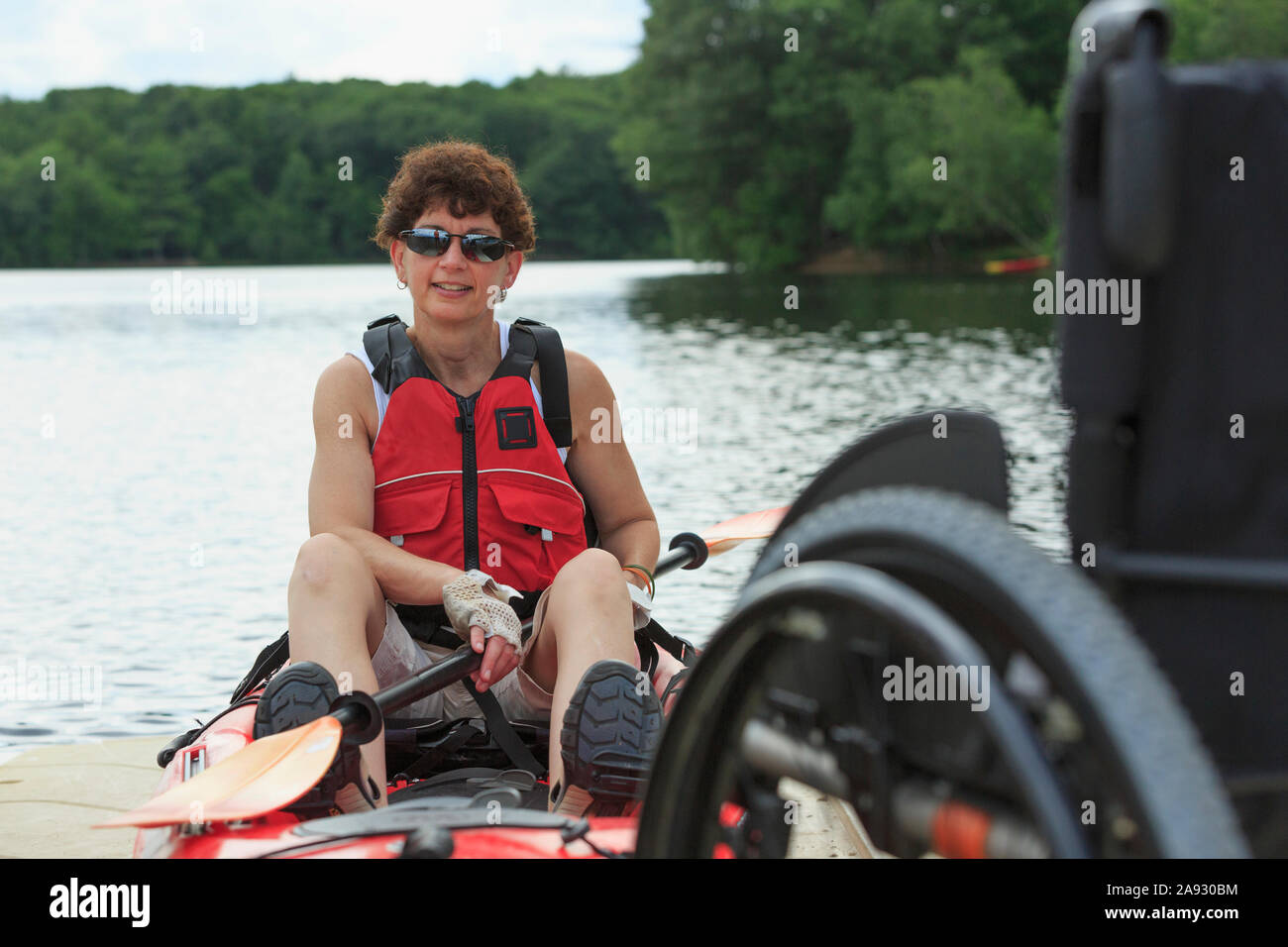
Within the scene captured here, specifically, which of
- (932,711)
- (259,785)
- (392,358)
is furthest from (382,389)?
(932,711)

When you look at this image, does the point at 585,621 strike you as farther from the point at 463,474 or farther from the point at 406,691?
the point at 463,474

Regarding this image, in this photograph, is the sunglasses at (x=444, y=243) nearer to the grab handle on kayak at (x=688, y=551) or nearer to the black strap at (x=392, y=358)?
the black strap at (x=392, y=358)

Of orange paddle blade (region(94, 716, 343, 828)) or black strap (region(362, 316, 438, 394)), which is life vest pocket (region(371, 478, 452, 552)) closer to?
black strap (region(362, 316, 438, 394))

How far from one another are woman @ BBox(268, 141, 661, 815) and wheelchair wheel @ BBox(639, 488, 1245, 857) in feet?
5.03

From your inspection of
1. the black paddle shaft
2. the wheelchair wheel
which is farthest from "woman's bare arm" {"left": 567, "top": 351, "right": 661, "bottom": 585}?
the wheelchair wheel

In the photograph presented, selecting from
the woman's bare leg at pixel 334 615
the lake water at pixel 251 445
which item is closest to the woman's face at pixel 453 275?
the woman's bare leg at pixel 334 615

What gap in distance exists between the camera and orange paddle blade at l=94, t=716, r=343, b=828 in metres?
2.65

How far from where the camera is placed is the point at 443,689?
336 cm

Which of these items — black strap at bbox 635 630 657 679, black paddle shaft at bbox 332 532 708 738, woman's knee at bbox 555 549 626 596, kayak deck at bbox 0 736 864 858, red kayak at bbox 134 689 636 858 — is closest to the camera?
red kayak at bbox 134 689 636 858

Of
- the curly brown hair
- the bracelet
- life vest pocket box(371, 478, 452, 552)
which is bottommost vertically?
the bracelet

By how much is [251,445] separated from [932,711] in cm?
1408
